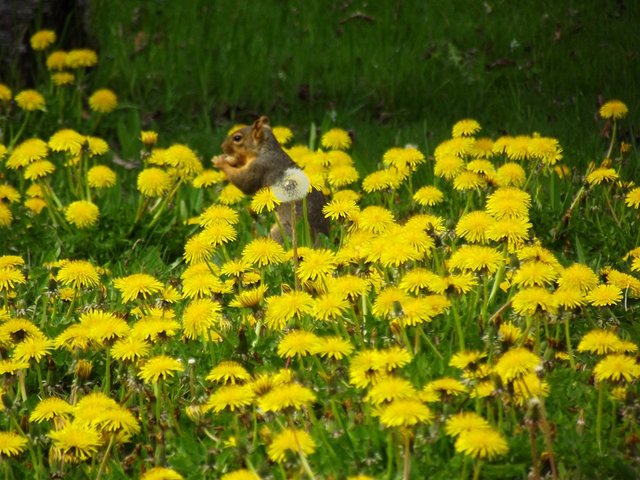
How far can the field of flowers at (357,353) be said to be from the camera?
3100 millimetres

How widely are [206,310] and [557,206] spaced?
7.63ft

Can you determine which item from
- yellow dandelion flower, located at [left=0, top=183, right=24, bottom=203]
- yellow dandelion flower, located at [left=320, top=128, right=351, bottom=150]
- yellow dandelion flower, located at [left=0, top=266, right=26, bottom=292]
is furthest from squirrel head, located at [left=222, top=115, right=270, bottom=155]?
yellow dandelion flower, located at [left=0, top=266, right=26, bottom=292]

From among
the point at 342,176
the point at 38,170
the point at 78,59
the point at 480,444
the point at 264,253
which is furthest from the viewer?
the point at 78,59

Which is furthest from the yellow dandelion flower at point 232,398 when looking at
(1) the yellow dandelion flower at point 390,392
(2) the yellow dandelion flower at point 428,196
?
(2) the yellow dandelion flower at point 428,196

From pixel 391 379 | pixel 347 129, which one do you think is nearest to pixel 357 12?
pixel 347 129

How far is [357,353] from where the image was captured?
3.53 meters

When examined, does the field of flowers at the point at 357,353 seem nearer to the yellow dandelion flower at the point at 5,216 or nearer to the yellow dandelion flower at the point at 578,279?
the yellow dandelion flower at the point at 578,279

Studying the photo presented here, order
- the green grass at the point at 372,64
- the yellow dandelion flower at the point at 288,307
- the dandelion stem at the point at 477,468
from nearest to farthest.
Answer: the dandelion stem at the point at 477,468, the yellow dandelion flower at the point at 288,307, the green grass at the point at 372,64

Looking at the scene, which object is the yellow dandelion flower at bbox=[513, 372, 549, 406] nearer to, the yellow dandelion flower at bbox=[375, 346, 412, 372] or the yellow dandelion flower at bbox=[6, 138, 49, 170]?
the yellow dandelion flower at bbox=[375, 346, 412, 372]

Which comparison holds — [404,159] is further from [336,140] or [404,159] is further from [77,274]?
[77,274]

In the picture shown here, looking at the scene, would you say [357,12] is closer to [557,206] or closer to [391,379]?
[557,206]

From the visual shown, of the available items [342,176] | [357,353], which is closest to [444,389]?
[357,353]

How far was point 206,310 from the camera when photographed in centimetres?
363

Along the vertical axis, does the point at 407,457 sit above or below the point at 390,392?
below
